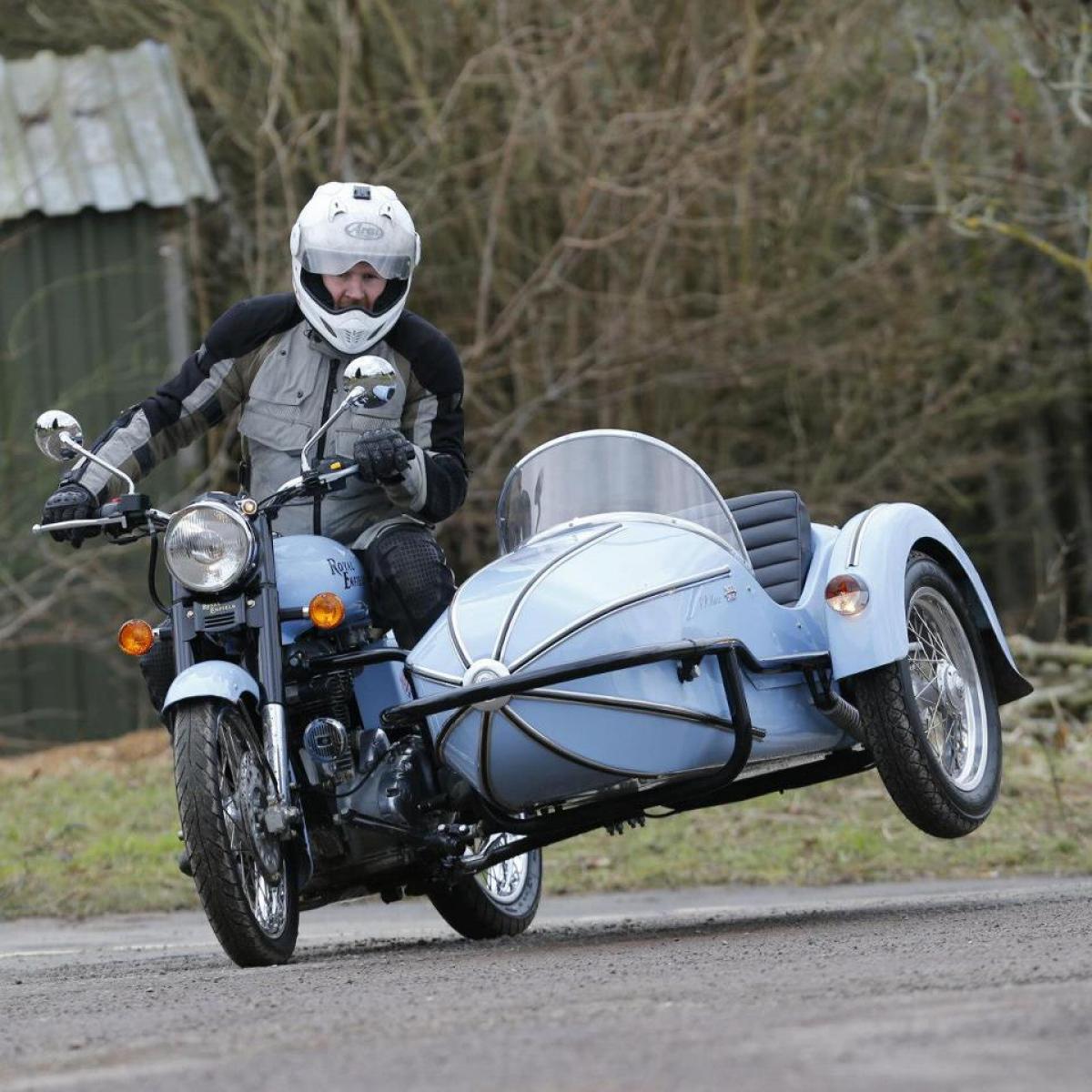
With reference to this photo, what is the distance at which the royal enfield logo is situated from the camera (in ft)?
21.3

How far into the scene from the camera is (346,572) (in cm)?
654

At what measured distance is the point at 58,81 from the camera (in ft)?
55.7

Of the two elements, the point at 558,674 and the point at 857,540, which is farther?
the point at 857,540

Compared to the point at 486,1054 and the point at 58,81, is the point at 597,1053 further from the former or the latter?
the point at 58,81

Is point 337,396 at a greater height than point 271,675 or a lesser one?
greater

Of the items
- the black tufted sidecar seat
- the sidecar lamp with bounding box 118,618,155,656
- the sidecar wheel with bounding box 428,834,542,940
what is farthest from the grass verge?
the sidecar lamp with bounding box 118,618,155,656

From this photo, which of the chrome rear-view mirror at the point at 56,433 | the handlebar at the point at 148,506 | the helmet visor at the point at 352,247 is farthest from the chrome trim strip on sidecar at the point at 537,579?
the chrome rear-view mirror at the point at 56,433

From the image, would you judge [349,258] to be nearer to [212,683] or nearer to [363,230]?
[363,230]

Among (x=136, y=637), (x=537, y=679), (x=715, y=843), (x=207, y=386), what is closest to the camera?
(x=537, y=679)

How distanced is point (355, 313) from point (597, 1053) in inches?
144

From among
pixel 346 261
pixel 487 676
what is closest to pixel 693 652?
pixel 487 676

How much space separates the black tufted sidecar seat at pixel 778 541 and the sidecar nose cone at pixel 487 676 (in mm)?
1278

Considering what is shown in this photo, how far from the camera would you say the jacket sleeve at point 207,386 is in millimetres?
6914

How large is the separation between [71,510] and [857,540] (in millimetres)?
2427
